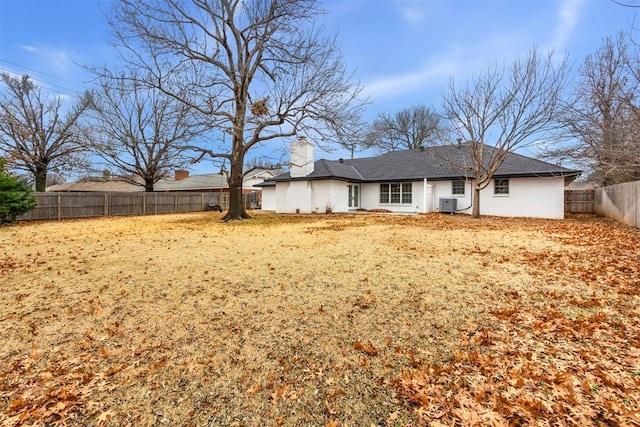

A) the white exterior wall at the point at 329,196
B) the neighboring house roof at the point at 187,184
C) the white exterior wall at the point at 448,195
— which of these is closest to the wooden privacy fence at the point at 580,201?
the white exterior wall at the point at 448,195

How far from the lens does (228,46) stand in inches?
559

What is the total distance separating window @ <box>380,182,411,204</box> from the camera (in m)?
19.5

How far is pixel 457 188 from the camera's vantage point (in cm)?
1797

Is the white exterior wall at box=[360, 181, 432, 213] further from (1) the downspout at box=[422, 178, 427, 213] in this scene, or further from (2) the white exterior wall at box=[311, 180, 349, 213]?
(2) the white exterior wall at box=[311, 180, 349, 213]

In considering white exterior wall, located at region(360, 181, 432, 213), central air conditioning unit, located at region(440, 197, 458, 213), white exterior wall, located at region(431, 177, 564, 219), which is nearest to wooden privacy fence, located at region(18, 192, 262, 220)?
white exterior wall, located at region(360, 181, 432, 213)

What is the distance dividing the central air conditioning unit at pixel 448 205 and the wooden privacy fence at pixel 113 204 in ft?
56.5

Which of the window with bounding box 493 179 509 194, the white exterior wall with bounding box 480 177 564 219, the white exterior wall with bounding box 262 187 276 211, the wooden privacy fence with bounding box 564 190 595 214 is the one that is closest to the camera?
the white exterior wall with bounding box 480 177 564 219

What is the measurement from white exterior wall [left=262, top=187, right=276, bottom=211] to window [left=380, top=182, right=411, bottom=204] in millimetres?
8662

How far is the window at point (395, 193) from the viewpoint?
19.5m

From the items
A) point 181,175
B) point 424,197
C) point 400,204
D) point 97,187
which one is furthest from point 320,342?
point 97,187

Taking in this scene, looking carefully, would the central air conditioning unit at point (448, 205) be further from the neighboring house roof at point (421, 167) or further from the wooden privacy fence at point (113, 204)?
the wooden privacy fence at point (113, 204)

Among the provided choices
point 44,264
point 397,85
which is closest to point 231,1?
point 397,85

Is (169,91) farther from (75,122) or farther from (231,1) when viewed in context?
(75,122)

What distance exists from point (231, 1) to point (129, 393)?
620 inches
